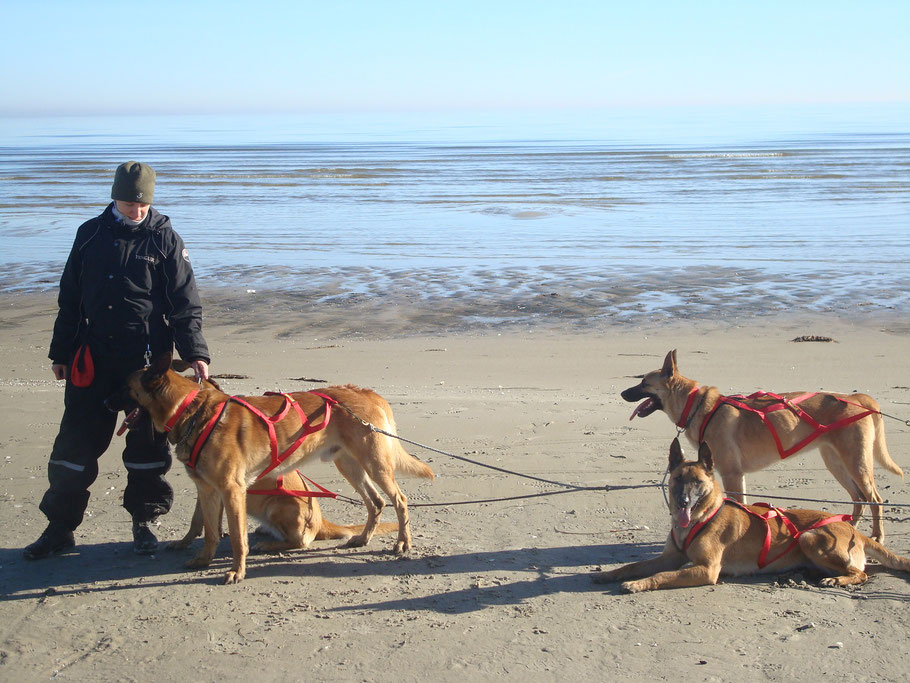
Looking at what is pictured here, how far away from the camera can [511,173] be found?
43.3 meters

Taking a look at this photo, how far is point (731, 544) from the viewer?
500 centimetres

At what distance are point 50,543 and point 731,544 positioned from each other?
Result: 13.7 feet

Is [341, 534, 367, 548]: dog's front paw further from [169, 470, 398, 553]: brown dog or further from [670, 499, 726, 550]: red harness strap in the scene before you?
[670, 499, 726, 550]: red harness strap

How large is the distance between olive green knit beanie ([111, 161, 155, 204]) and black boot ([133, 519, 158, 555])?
6.76 ft

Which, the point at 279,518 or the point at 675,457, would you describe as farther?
the point at 279,518

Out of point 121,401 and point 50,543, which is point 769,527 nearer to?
point 121,401

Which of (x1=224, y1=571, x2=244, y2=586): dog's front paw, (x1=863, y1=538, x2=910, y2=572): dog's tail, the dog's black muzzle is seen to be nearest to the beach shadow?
(x1=224, y1=571, x2=244, y2=586): dog's front paw

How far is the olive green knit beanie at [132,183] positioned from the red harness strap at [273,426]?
4.36 feet

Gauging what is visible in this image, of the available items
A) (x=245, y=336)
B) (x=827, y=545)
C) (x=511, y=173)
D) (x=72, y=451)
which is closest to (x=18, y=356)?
(x=245, y=336)

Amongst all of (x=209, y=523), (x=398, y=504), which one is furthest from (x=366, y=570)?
(x=209, y=523)

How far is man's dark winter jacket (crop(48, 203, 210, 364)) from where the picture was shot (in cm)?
507

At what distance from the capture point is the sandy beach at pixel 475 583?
410cm

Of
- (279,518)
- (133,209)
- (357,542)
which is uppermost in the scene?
(133,209)

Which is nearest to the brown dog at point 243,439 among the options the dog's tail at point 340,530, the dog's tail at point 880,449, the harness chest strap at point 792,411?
the dog's tail at point 340,530
